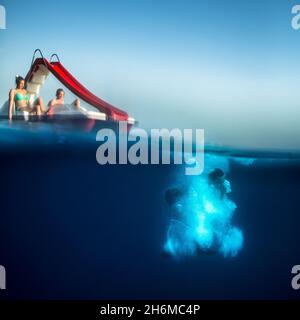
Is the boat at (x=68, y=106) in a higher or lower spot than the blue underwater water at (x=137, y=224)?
higher

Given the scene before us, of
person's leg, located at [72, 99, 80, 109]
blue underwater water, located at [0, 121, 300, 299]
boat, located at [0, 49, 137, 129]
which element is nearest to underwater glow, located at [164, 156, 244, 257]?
blue underwater water, located at [0, 121, 300, 299]

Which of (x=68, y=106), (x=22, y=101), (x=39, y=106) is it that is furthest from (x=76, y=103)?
(x=22, y=101)

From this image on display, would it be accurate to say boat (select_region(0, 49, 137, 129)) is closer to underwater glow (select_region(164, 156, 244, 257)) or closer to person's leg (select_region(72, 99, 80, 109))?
person's leg (select_region(72, 99, 80, 109))

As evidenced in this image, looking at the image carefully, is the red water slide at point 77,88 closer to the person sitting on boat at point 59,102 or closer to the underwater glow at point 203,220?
the person sitting on boat at point 59,102

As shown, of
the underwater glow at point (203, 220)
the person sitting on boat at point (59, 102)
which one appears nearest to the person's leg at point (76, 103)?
the person sitting on boat at point (59, 102)

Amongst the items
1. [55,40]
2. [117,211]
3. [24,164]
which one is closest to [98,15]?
[55,40]

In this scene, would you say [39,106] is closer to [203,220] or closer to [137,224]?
[137,224]
